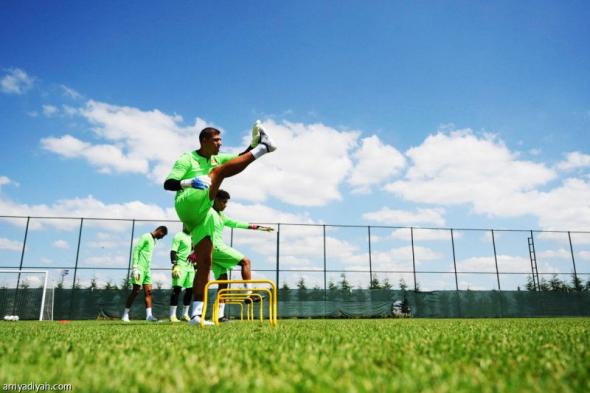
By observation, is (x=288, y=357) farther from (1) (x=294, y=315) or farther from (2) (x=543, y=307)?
(2) (x=543, y=307)

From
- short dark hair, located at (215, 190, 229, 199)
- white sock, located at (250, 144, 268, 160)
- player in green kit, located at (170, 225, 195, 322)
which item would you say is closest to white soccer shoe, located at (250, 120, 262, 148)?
white sock, located at (250, 144, 268, 160)

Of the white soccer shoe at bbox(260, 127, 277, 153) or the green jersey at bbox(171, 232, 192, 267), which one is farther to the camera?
the green jersey at bbox(171, 232, 192, 267)

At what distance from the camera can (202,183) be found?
4188 mm

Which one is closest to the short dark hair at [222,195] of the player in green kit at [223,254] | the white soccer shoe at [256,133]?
the player in green kit at [223,254]

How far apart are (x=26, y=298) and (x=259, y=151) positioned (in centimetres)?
1727

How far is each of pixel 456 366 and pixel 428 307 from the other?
19.1 meters

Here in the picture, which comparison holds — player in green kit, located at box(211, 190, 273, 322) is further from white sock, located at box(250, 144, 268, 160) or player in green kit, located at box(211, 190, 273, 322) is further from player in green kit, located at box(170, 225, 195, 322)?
white sock, located at box(250, 144, 268, 160)

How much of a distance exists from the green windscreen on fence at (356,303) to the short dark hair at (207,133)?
12.1 metres

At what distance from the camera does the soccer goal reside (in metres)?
16.0

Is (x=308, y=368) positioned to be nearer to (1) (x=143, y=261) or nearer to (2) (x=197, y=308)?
(2) (x=197, y=308)

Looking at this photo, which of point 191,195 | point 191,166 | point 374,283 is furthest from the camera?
point 374,283

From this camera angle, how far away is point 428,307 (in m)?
18.8

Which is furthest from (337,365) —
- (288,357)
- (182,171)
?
(182,171)

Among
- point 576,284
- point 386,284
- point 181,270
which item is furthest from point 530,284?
point 181,270
